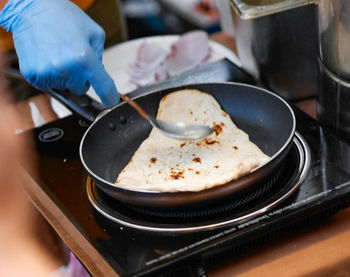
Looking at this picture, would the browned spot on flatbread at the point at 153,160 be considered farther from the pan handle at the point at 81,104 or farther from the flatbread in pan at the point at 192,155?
the pan handle at the point at 81,104

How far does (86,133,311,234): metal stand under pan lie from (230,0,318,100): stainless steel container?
44 centimetres

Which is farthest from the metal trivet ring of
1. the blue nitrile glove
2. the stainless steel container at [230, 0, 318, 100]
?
the stainless steel container at [230, 0, 318, 100]

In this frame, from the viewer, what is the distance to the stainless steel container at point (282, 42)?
1.25 m

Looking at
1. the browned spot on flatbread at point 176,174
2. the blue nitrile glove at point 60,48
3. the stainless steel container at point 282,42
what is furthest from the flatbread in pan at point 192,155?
the stainless steel container at point 282,42

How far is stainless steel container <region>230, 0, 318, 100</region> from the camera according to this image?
125 centimetres

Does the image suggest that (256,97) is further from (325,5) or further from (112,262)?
(112,262)

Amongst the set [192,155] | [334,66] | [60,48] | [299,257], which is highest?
[60,48]

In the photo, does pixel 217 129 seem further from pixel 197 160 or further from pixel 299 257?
pixel 299 257

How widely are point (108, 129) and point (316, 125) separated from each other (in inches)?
20.4

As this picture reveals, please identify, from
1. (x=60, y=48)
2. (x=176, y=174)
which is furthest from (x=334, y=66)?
(x=60, y=48)

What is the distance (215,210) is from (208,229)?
5cm

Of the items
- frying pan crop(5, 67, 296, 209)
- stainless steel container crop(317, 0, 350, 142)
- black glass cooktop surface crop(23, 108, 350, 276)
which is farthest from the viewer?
frying pan crop(5, 67, 296, 209)

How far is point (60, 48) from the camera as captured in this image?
41.8 inches

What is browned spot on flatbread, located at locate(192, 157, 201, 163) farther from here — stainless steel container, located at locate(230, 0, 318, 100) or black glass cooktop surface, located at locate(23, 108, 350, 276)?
stainless steel container, located at locate(230, 0, 318, 100)
